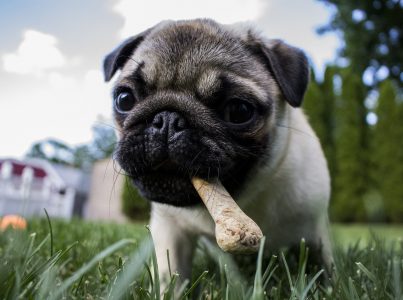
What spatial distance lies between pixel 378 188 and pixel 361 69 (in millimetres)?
9245

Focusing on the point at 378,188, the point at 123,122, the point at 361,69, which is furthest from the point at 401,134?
the point at 123,122

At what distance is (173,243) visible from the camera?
2.71m

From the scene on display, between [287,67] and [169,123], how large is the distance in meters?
1.04

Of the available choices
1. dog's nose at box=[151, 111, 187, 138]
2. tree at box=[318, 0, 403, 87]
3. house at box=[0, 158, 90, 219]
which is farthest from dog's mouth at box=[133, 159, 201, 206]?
tree at box=[318, 0, 403, 87]

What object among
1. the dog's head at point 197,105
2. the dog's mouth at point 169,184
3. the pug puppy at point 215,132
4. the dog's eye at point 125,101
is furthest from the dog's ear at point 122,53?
the dog's mouth at point 169,184

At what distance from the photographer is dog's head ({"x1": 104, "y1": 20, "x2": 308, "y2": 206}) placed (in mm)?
2096

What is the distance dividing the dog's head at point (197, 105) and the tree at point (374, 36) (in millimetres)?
19974

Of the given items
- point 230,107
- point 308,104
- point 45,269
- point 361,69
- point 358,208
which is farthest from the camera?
point 361,69

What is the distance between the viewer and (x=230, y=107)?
2285 millimetres

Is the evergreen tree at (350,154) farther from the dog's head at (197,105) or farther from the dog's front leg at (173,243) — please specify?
the dog's head at (197,105)

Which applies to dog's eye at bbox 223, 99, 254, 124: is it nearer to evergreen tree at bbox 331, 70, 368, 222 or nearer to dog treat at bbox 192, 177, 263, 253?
dog treat at bbox 192, 177, 263, 253

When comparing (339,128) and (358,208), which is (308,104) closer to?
(339,128)

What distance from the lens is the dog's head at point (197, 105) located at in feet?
6.88

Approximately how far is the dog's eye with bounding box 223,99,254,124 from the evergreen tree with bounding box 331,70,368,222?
1220cm
